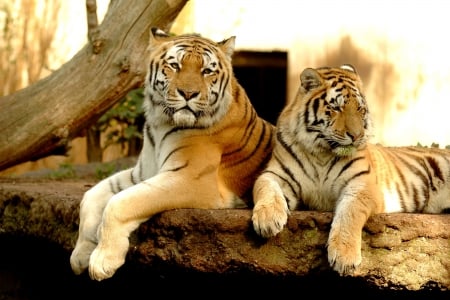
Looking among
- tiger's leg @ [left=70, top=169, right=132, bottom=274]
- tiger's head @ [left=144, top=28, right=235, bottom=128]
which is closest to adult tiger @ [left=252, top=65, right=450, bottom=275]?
tiger's head @ [left=144, top=28, right=235, bottom=128]

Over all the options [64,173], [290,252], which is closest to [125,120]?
[64,173]

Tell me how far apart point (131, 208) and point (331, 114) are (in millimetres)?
1030

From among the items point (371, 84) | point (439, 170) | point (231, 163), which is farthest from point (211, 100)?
point (371, 84)

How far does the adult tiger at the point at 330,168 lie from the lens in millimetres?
3807

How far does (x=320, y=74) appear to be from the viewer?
4281 mm

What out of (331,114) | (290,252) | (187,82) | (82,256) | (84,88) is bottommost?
(82,256)

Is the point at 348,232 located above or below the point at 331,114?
below

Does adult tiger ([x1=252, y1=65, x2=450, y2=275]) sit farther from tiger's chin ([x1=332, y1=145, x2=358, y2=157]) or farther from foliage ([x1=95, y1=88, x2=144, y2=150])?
foliage ([x1=95, y1=88, x2=144, y2=150])

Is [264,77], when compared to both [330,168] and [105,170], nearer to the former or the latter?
[105,170]

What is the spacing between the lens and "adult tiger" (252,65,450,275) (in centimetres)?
381

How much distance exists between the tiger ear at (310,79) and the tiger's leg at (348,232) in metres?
0.66

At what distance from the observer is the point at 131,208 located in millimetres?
3896

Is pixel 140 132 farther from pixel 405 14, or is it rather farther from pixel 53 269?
pixel 53 269

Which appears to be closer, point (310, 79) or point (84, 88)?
point (310, 79)
